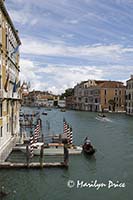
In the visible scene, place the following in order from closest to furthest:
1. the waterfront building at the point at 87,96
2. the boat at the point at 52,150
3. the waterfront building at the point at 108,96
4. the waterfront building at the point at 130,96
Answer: the boat at the point at 52,150 < the waterfront building at the point at 130,96 < the waterfront building at the point at 108,96 < the waterfront building at the point at 87,96

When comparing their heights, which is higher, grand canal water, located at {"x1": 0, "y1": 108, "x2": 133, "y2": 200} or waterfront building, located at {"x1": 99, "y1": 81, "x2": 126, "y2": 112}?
waterfront building, located at {"x1": 99, "y1": 81, "x2": 126, "y2": 112}

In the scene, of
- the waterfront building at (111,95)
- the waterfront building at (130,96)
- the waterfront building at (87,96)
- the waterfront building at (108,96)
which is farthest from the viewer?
the waterfront building at (87,96)

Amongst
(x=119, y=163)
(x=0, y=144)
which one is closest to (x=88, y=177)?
(x=119, y=163)

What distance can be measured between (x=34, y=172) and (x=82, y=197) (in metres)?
2.98

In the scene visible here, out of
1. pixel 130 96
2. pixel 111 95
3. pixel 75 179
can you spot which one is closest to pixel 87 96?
pixel 111 95

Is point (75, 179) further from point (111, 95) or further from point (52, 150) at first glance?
point (111, 95)

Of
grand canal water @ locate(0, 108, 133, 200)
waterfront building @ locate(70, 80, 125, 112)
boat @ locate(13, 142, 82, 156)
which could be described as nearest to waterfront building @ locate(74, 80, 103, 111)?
waterfront building @ locate(70, 80, 125, 112)

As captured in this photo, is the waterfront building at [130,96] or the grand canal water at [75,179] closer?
the grand canal water at [75,179]

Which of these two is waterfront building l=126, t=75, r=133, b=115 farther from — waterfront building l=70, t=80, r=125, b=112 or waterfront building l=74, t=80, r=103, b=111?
waterfront building l=74, t=80, r=103, b=111

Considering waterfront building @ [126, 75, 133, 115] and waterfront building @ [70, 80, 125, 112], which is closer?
waterfront building @ [126, 75, 133, 115]

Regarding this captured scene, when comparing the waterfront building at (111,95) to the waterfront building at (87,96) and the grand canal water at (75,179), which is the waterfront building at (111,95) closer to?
the waterfront building at (87,96)

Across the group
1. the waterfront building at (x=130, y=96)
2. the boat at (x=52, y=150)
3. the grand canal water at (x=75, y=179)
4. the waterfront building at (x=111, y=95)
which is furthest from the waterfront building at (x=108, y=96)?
the grand canal water at (x=75, y=179)

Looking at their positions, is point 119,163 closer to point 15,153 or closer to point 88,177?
point 88,177

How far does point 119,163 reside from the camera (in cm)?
1534
